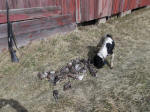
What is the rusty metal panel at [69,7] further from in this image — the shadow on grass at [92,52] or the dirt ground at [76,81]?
the shadow on grass at [92,52]

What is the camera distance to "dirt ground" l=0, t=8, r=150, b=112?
318 cm

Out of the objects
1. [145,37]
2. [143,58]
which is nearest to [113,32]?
[145,37]

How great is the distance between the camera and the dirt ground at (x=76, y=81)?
3180 millimetres

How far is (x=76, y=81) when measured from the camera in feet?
12.9

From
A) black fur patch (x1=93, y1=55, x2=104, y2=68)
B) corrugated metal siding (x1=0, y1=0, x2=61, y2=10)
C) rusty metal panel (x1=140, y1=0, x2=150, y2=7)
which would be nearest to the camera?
black fur patch (x1=93, y1=55, x2=104, y2=68)

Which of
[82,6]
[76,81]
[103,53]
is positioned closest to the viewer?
[76,81]

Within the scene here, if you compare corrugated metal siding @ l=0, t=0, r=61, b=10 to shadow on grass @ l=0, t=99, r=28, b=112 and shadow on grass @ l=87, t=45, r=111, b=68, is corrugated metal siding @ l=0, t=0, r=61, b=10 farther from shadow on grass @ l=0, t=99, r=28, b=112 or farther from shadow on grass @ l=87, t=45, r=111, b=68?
shadow on grass @ l=0, t=99, r=28, b=112

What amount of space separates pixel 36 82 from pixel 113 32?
4.60 meters

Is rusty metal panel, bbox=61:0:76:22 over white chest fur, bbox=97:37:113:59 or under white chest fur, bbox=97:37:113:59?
over

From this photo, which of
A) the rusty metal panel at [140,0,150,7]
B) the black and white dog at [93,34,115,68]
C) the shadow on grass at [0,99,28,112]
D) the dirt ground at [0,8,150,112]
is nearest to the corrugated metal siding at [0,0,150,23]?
the dirt ground at [0,8,150,112]

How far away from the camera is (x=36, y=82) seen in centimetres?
388

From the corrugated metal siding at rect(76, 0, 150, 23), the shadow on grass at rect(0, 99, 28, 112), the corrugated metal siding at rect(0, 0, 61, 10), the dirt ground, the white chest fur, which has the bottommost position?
the shadow on grass at rect(0, 99, 28, 112)

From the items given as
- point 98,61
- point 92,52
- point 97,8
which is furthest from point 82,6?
point 98,61

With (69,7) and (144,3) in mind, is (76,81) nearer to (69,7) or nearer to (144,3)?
(69,7)
